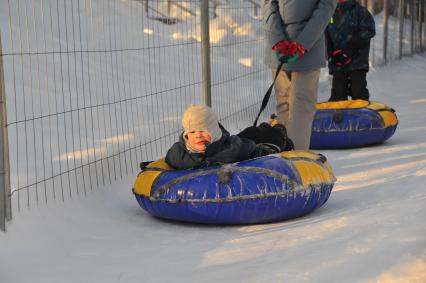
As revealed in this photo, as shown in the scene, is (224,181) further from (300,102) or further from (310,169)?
(300,102)

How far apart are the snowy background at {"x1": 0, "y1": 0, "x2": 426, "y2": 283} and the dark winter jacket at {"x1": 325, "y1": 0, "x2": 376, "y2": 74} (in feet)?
10.6

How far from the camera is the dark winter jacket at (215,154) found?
5.21 m

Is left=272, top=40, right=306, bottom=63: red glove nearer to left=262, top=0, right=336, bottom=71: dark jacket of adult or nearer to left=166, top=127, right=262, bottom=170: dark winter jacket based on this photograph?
left=262, top=0, right=336, bottom=71: dark jacket of adult

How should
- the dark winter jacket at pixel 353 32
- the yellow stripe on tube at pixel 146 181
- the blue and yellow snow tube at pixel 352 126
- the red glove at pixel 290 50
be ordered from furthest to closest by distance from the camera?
the dark winter jacket at pixel 353 32 < the blue and yellow snow tube at pixel 352 126 < the red glove at pixel 290 50 < the yellow stripe on tube at pixel 146 181

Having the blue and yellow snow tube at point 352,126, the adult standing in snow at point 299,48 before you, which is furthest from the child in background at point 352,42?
the adult standing in snow at point 299,48

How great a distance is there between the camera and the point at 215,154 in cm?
522

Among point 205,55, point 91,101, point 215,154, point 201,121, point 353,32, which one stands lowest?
point 215,154

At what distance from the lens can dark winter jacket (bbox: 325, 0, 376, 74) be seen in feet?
30.6

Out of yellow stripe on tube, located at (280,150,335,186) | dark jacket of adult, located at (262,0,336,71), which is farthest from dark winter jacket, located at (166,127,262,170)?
dark jacket of adult, located at (262,0,336,71)

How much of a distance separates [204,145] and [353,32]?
4617mm

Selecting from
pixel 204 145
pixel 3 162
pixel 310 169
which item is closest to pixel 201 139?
pixel 204 145

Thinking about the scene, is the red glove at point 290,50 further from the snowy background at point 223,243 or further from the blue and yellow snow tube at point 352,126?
the blue and yellow snow tube at point 352,126

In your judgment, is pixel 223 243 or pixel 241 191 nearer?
pixel 223 243

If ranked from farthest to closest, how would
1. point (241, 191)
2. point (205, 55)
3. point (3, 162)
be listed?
point (205, 55) → point (241, 191) → point (3, 162)
